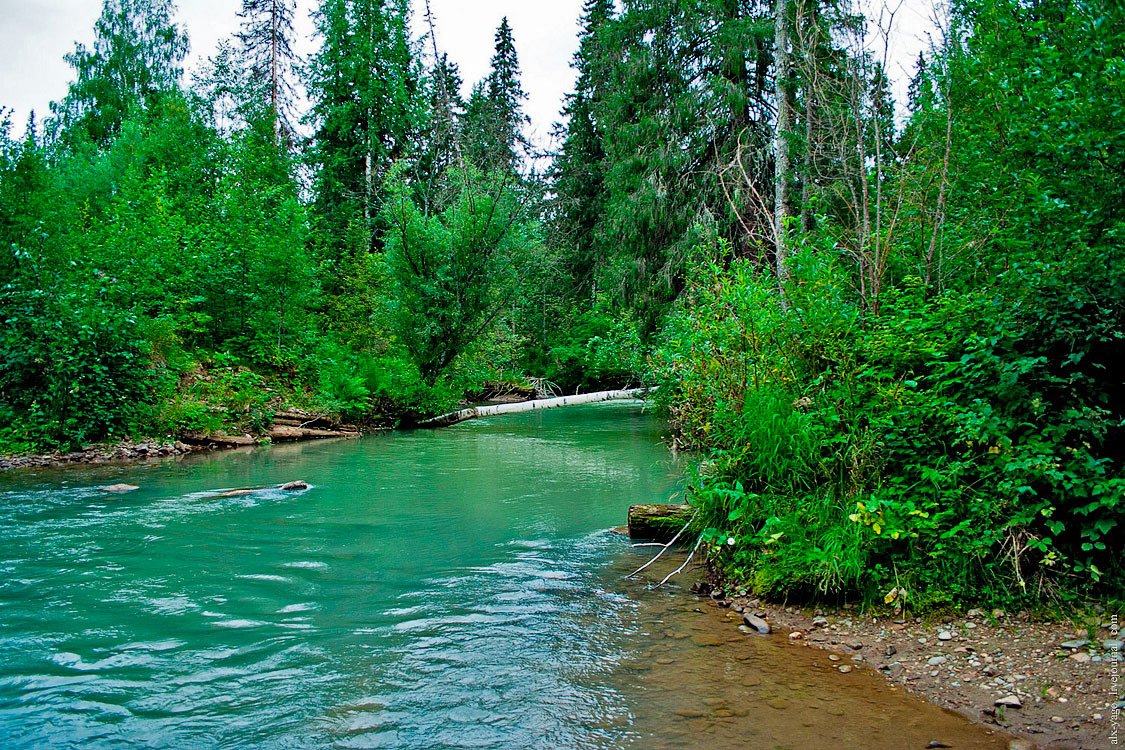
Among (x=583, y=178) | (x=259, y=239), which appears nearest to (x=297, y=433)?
(x=259, y=239)

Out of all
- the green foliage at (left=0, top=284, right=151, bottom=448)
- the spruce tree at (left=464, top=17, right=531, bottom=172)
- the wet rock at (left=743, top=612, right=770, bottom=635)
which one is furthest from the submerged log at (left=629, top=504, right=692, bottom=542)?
the spruce tree at (left=464, top=17, right=531, bottom=172)

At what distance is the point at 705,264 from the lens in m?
7.91

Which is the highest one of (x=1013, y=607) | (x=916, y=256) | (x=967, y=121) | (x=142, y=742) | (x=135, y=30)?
(x=135, y=30)

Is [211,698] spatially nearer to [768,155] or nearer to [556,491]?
[556,491]

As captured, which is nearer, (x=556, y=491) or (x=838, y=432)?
(x=838, y=432)

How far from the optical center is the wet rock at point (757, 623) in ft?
15.8

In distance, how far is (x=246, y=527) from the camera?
25.7ft

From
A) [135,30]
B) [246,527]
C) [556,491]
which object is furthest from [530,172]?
[135,30]

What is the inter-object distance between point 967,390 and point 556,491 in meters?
6.24

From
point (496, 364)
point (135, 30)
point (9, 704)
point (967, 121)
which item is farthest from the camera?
point (135, 30)

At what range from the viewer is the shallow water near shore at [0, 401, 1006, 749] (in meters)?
3.59

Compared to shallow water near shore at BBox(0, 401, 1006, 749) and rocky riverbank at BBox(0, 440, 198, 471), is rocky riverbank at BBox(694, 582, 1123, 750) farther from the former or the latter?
rocky riverbank at BBox(0, 440, 198, 471)

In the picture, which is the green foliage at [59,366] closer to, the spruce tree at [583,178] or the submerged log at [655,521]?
the submerged log at [655,521]

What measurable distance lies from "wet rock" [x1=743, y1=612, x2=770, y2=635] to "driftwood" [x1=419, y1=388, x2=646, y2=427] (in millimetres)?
13640
